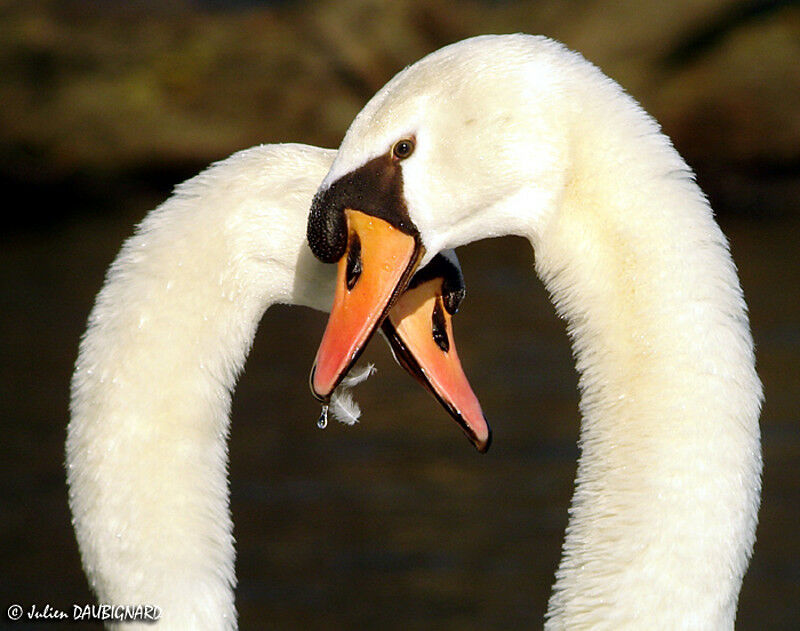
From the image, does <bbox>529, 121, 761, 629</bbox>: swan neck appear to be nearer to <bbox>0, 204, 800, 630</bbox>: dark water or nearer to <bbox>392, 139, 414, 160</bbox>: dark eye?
<bbox>392, 139, 414, 160</bbox>: dark eye

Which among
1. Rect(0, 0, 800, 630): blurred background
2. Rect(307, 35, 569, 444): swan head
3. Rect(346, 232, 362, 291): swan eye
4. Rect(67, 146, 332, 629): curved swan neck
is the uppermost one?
Rect(307, 35, 569, 444): swan head

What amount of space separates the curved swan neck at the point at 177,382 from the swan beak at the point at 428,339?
0.96ft

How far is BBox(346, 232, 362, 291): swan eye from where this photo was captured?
3803 millimetres

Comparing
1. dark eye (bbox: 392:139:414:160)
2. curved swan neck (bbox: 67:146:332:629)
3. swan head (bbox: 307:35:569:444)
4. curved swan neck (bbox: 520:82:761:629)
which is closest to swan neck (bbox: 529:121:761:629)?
curved swan neck (bbox: 520:82:761:629)

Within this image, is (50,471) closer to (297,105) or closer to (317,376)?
(317,376)

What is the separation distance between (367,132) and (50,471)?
24.4ft

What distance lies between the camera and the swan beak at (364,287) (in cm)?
376

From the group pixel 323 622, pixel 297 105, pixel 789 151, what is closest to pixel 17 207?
pixel 297 105

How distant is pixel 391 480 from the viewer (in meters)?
10.6

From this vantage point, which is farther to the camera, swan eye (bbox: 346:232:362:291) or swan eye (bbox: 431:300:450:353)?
swan eye (bbox: 431:300:450:353)

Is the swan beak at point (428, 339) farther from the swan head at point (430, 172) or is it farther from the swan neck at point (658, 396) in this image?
the swan neck at point (658, 396)

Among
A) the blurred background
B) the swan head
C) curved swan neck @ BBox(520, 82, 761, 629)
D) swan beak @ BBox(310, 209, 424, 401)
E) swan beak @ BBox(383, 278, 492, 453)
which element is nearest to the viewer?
curved swan neck @ BBox(520, 82, 761, 629)

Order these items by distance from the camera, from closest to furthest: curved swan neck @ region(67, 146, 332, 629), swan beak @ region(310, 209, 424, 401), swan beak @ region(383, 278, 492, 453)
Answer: swan beak @ region(310, 209, 424, 401) → curved swan neck @ region(67, 146, 332, 629) → swan beak @ region(383, 278, 492, 453)

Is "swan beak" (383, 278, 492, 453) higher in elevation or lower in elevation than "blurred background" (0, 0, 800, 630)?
higher
